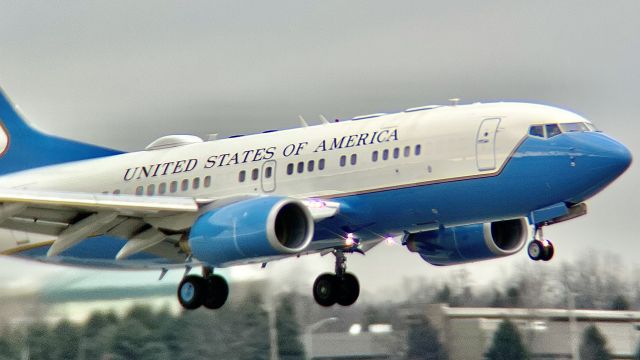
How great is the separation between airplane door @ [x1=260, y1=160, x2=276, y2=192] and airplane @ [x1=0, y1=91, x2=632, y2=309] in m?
0.03

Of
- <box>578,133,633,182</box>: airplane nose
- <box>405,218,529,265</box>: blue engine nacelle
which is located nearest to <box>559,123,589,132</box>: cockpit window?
<box>578,133,633,182</box>: airplane nose

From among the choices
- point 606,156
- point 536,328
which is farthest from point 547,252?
point 536,328

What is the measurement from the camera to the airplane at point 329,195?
33.4 metres

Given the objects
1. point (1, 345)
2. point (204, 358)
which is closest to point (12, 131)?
point (1, 345)

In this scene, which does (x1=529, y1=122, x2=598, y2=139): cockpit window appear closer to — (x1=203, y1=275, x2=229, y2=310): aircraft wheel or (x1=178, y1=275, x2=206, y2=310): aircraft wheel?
(x1=203, y1=275, x2=229, y2=310): aircraft wheel

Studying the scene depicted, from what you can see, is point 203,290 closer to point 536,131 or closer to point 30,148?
point 30,148

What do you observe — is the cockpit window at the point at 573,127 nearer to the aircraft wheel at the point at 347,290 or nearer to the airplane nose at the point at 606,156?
the airplane nose at the point at 606,156

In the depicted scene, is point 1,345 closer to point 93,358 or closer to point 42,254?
point 93,358

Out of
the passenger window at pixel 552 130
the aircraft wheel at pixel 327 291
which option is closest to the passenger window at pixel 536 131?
the passenger window at pixel 552 130

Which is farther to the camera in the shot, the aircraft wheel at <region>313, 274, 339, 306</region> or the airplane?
the aircraft wheel at <region>313, 274, 339, 306</region>

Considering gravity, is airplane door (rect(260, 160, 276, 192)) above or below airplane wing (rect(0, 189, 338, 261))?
above

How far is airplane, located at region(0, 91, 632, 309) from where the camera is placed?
33438 mm

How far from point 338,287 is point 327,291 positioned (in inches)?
11.9

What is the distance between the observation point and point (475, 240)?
37.7 metres
